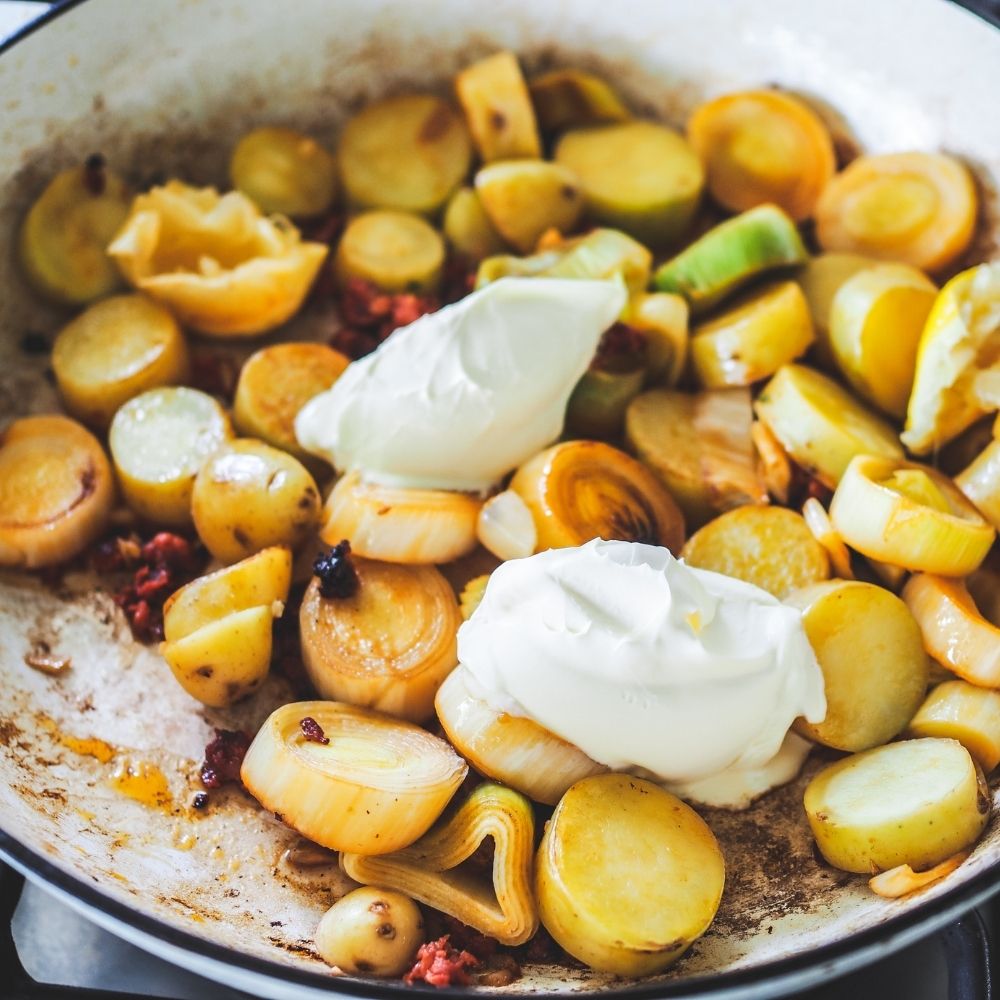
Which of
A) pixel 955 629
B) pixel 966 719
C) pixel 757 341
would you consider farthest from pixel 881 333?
pixel 966 719

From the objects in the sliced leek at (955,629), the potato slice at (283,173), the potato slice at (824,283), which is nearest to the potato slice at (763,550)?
the sliced leek at (955,629)

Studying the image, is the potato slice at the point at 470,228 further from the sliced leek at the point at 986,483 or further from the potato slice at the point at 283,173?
the sliced leek at the point at 986,483

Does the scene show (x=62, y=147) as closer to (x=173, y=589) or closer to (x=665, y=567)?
(x=173, y=589)

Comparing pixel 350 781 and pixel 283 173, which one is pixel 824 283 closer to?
pixel 283 173

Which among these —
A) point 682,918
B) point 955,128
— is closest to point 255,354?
point 682,918

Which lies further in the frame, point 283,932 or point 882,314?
point 882,314

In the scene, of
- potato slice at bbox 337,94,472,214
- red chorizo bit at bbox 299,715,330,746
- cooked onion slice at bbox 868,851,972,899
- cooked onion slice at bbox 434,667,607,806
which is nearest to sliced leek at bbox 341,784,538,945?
cooked onion slice at bbox 434,667,607,806
